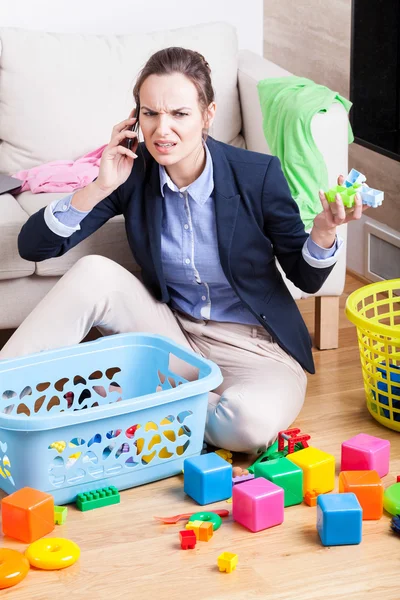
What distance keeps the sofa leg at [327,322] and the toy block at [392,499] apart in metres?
0.77

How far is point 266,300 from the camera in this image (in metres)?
1.92

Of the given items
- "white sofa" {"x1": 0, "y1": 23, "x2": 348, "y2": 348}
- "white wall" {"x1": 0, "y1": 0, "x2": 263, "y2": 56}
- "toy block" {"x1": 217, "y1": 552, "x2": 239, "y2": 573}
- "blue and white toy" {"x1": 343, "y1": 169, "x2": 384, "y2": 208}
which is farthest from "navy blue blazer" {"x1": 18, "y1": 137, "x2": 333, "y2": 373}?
"white wall" {"x1": 0, "y1": 0, "x2": 263, "y2": 56}

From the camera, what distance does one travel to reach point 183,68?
1.77m

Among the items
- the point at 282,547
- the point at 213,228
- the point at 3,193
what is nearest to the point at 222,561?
the point at 282,547

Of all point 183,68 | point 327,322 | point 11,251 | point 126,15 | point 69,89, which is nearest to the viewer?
point 183,68

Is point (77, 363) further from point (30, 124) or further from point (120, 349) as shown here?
point (30, 124)

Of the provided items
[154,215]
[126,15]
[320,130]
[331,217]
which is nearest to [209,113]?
[154,215]

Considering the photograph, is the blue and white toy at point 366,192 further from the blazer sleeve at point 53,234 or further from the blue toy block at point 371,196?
the blazer sleeve at point 53,234

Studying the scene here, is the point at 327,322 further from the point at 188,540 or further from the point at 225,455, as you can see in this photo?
the point at 188,540

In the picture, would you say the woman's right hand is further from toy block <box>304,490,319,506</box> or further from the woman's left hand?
toy block <box>304,490,319,506</box>

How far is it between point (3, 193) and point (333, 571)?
1339 millimetres

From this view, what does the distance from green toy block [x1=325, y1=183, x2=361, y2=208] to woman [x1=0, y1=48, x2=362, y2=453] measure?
4.6 inches

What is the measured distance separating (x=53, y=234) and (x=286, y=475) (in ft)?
2.23

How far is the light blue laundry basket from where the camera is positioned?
5.35ft
